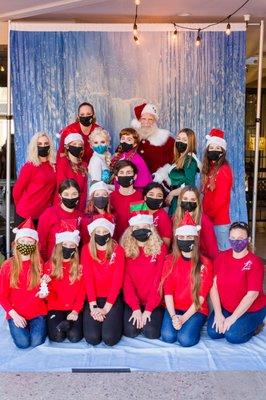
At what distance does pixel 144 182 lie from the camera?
15.6 feet

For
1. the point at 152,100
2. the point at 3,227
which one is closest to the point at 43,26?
the point at 152,100

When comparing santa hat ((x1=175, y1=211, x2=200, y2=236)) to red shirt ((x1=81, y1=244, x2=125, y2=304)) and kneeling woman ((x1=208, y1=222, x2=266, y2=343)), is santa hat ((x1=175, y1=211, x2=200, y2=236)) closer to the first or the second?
kneeling woman ((x1=208, y1=222, x2=266, y2=343))

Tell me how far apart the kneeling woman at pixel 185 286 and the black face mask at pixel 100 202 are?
2.42 feet

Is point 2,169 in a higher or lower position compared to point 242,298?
higher

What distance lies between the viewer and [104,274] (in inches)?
157

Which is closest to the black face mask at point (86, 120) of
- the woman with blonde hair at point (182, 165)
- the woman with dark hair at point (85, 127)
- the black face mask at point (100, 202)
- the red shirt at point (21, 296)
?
the woman with dark hair at point (85, 127)

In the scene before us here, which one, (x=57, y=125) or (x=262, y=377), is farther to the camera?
(x=57, y=125)

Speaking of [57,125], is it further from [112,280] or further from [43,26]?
[112,280]

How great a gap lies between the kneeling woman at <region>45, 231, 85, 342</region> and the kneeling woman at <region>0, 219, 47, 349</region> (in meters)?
0.11

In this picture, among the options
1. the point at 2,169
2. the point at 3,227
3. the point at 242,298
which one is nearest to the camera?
the point at 242,298

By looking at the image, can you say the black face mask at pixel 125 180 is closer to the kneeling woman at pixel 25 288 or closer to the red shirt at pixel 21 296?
the kneeling woman at pixel 25 288

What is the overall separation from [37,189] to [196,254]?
173 centimetres

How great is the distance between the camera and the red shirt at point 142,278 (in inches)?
158

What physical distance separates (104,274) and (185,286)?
0.64 m
